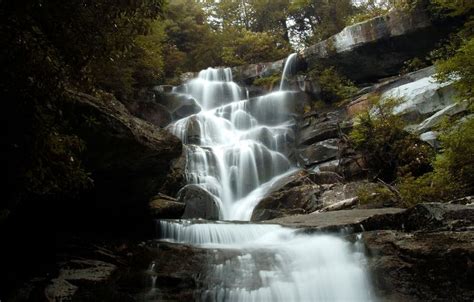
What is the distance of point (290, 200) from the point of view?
11438 mm

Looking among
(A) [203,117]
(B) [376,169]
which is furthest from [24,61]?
(A) [203,117]

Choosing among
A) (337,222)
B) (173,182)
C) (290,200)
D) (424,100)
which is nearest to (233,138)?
(173,182)

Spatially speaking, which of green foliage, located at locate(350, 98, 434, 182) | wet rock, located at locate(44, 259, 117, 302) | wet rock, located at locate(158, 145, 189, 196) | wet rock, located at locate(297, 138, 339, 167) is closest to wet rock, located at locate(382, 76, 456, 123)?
green foliage, located at locate(350, 98, 434, 182)

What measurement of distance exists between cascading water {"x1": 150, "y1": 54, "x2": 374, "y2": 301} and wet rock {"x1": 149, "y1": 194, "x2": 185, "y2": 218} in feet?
1.45

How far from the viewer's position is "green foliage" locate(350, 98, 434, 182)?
10906mm

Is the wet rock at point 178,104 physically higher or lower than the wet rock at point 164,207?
higher

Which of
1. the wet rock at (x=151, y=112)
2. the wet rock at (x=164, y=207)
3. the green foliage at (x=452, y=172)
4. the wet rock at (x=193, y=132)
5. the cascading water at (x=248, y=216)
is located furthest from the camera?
the wet rock at (x=151, y=112)

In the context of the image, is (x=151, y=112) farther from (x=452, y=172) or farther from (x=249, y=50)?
(x=452, y=172)

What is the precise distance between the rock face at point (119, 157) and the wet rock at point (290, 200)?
4447mm

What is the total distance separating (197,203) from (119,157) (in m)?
5.33

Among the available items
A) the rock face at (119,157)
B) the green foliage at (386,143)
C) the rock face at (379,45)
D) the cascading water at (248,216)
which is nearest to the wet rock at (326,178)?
the green foliage at (386,143)

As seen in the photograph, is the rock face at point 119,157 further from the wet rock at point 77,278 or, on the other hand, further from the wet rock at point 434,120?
the wet rock at point 434,120

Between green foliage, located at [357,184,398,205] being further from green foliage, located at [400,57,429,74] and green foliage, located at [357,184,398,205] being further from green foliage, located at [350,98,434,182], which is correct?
green foliage, located at [400,57,429,74]

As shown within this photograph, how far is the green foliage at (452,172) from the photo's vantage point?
747cm
